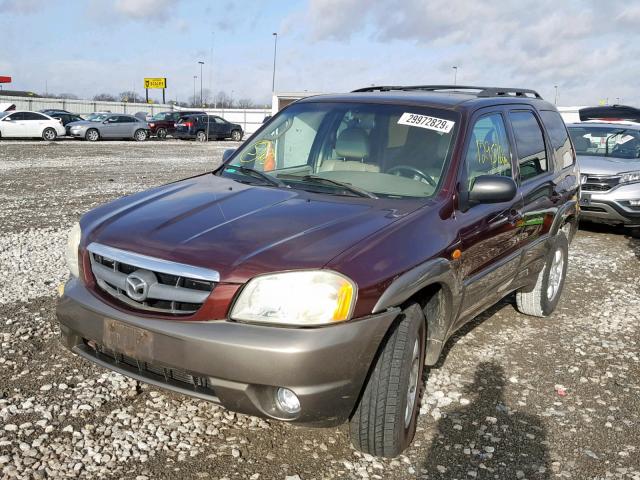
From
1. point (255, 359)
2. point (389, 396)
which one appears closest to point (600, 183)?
point (389, 396)

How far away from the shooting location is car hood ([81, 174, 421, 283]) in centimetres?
267

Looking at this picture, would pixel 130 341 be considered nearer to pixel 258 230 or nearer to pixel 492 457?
pixel 258 230

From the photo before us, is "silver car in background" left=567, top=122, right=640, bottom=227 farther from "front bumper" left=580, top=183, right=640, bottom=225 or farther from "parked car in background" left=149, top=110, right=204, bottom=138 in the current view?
"parked car in background" left=149, top=110, right=204, bottom=138

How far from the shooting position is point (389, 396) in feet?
9.19

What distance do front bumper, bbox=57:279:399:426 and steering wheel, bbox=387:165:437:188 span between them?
3.50ft

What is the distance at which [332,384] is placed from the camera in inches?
102

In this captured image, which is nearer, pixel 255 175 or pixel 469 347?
pixel 255 175

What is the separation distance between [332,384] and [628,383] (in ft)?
8.28

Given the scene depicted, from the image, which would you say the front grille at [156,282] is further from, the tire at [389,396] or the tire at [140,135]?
the tire at [140,135]

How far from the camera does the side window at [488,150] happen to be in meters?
3.81

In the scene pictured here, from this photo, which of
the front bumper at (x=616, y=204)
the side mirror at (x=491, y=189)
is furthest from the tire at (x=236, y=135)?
the side mirror at (x=491, y=189)

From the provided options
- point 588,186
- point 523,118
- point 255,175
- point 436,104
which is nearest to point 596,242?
point 588,186

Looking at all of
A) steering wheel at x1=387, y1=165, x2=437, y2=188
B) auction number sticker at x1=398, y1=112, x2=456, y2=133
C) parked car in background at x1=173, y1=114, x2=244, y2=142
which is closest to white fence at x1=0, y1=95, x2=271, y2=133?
parked car in background at x1=173, y1=114, x2=244, y2=142

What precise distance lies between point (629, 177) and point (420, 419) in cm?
683
